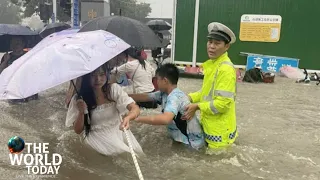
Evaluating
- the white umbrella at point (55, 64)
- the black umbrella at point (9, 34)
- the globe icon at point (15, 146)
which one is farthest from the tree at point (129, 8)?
the white umbrella at point (55, 64)

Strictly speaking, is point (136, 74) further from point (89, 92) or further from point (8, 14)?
point (8, 14)

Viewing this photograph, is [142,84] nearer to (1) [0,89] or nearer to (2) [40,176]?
(2) [40,176]

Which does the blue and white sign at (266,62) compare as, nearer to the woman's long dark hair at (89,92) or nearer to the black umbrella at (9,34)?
the black umbrella at (9,34)

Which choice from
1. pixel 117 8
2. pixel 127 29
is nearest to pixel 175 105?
pixel 127 29

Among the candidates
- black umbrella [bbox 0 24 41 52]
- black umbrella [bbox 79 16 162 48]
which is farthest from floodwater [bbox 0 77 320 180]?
black umbrella [bbox 0 24 41 52]

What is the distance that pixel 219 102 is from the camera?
12.5 ft

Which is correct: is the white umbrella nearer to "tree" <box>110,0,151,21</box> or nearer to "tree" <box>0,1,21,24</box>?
"tree" <box>110,0,151,21</box>

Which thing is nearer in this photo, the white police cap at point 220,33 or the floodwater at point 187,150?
the white police cap at point 220,33

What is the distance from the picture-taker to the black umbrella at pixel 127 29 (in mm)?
5410

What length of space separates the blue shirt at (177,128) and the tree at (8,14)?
2888 inches

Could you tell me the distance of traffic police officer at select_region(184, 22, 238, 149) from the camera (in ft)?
12.6

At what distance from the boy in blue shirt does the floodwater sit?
0.19 metres

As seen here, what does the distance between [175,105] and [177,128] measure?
501 mm

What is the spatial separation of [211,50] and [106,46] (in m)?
1.22
